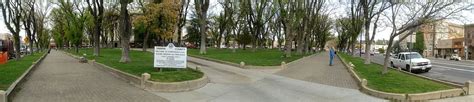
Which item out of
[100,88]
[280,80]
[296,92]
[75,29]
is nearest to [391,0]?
[280,80]

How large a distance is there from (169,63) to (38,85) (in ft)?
14.7

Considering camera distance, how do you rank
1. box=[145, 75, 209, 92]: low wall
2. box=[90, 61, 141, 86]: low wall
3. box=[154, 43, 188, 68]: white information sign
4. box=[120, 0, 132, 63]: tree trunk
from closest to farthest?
box=[145, 75, 209, 92]: low wall
box=[90, 61, 141, 86]: low wall
box=[154, 43, 188, 68]: white information sign
box=[120, 0, 132, 63]: tree trunk

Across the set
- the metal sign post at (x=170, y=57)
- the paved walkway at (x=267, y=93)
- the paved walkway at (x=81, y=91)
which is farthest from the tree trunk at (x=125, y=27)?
the paved walkway at (x=267, y=93)

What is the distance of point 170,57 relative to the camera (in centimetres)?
1491

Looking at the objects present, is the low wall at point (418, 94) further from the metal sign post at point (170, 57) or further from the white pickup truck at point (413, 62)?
the white pickup truck at point (413, 62)

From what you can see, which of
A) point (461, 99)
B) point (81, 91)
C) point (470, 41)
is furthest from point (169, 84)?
point (470, 41)

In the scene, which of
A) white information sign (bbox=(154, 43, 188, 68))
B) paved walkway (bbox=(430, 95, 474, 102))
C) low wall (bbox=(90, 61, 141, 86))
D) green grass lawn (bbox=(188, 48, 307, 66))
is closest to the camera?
paved walkway (bbox=(430, 95, 474, 102))

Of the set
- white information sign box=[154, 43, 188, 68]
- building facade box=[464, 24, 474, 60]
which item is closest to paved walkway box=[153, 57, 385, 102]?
white information sign box=[154, 43, 188, 68]

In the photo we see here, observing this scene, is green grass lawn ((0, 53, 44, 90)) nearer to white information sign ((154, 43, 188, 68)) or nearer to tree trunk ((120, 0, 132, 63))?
white information sign ((154, 43, 188, 68))

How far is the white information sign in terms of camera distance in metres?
14.7

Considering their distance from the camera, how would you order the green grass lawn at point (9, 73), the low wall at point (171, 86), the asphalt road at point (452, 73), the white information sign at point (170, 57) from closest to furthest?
1. the low wall at point (171, 86)
2. the green grass lawn at point (9, 73)
3. the white information sign at point (170, 57)
4. the asphalt road at point (452, 73)

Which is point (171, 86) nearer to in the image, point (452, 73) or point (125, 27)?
point (125, 27)

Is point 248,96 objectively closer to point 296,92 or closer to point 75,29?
point 296,92

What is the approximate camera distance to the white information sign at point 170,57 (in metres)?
14.7
